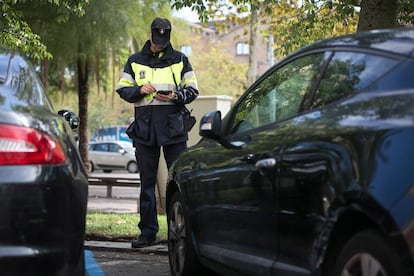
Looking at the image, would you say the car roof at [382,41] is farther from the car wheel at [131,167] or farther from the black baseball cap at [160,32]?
the car wheel at [131,167]

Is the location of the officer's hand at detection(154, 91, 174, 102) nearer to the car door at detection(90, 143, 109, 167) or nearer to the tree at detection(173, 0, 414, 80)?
the tree at detection(173, 0, 414, 80)

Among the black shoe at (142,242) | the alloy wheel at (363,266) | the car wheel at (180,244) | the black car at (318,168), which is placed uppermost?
the black car at (318,168)

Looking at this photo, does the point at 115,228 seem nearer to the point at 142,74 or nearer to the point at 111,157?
the point at 142,74

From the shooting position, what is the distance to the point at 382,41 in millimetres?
3588

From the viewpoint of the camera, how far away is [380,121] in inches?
121

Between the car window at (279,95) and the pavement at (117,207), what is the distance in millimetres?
2400

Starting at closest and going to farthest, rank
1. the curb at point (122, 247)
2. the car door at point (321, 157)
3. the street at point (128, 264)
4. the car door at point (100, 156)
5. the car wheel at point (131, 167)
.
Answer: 1. the car door at point (321, 157)
2. the street at point (128, 264)
3. the curb at point (122, 247)
4. the car wheel at point (131, 167)
5. the car door at point (100, 156)

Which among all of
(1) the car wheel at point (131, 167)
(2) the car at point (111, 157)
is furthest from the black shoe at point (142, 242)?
(2) the car at point (111, 157)

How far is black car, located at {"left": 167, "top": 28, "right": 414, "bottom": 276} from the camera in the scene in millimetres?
2918

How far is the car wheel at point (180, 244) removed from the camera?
5.11 m

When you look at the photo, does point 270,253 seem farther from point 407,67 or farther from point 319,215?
point 407,67

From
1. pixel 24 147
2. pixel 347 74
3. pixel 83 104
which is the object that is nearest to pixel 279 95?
pixel 347 74

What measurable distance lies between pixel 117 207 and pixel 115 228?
6.51 m

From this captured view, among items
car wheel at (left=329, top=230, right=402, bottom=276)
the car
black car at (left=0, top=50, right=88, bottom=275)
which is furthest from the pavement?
the car
